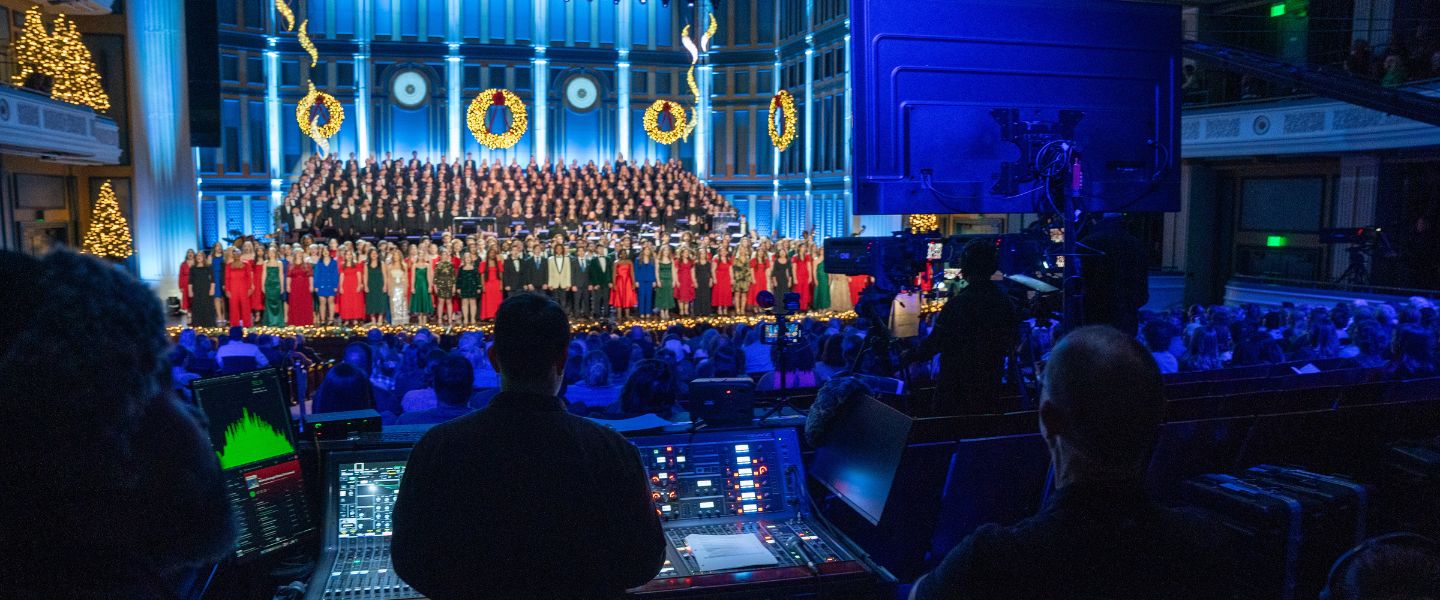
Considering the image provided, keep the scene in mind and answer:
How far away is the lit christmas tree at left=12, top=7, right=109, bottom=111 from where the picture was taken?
530 inches

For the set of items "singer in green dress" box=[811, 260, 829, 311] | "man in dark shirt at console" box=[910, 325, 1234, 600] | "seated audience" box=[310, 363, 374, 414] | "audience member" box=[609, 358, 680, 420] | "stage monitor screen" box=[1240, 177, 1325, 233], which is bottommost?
"singer in green dress" box=[811, 260, 829, 311]

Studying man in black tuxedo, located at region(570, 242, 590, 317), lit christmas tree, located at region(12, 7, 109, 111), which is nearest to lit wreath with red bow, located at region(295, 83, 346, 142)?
lit christmas tree, located at region(12, 7, 109, 111)

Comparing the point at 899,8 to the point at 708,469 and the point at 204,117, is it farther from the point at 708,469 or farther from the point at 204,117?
the point at 204,117

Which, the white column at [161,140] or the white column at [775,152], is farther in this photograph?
the white column at [775,152]

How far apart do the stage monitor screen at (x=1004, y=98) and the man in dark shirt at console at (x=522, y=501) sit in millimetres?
2803

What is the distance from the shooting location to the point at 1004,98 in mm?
4781

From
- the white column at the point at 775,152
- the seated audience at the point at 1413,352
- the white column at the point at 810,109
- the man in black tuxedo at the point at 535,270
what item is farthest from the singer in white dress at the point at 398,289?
the white column at the point at 775,152

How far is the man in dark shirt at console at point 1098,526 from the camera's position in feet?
5.13

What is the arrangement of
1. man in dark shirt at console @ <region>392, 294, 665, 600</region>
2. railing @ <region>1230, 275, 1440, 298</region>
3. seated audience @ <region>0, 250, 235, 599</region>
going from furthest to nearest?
railing @ <region>1230, 275, 1440, 298</region>, man in dark shirt at console @ <region>392, 294, 665, 600</region>, seated audience @ <region>0, 250, 235, 599</region>

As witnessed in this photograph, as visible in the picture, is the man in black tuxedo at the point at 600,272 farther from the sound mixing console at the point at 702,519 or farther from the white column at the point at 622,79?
the white column at the point at 622,79

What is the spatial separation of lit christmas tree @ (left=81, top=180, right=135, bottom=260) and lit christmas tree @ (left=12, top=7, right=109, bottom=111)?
1.55 meters

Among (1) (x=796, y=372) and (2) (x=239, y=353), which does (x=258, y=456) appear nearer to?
(1) (x=796, y=372)

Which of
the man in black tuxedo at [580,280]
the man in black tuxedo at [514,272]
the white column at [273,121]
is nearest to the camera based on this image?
the man in black tuxedo at [514,272]

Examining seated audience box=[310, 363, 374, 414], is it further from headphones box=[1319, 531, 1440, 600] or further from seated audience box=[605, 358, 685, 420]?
headphones box=[1319, 531, 1440, 600]
